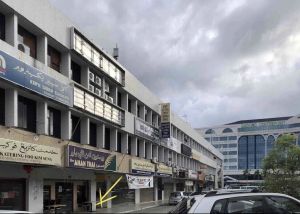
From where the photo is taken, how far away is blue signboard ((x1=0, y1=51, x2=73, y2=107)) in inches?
818

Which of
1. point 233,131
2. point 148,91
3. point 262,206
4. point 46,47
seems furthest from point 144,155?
point 233,131

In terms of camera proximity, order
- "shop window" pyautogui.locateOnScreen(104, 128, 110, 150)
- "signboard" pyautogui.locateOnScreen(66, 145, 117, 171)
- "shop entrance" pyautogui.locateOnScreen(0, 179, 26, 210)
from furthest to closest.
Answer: "shop window" pyautogui.locateOnScreen(104, 128, 110, 150) < "signboard" pyautogui.locateOnScreen(66, 145, 117, 171) < "shop entrance" pyautogui.locateOnScreen(0, 179, 26, 210)

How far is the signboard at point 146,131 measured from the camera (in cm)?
4231

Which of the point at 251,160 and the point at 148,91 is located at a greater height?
the point at 148,91

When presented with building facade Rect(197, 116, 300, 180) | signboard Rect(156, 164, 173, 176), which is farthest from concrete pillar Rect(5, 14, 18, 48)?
building facade Rect(197, 116, 300, 180)

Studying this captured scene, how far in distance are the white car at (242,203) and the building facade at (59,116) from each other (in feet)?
42.8

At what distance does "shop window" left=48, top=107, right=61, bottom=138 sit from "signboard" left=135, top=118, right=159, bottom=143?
14704 mm

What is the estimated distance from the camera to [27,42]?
80.7 ft

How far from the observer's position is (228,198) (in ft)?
27.7

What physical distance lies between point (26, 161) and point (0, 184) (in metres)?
2.41

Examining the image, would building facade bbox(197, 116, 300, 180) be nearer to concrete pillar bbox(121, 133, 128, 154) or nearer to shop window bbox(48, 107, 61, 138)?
concrete pillar bbox(121, 133, 128, 154)

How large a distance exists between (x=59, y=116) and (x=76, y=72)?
13.0 feet

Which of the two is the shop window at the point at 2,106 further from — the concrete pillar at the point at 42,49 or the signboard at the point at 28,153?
the concrete pillar at the point at 42,49

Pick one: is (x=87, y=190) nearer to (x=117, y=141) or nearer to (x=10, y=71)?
(x=117, y=141)
